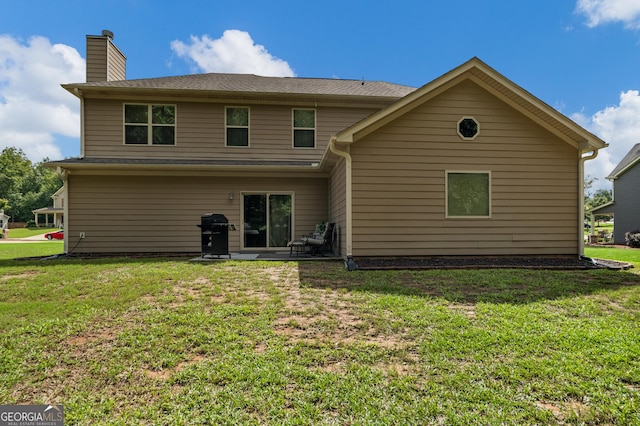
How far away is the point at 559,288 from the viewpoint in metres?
5.11

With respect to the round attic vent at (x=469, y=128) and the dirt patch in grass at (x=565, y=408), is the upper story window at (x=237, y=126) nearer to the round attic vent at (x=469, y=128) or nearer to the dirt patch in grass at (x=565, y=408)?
the round attic vent at (x=469, y=128)

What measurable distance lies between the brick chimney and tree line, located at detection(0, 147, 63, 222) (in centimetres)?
4522

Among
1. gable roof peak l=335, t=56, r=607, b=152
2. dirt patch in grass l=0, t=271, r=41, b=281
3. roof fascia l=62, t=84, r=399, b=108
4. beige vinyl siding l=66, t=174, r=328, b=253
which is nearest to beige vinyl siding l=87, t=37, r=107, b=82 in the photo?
roof fascia l=62, t=84, r=399, b=108

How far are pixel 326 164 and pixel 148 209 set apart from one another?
556 cm

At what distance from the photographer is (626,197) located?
1994 centimetres

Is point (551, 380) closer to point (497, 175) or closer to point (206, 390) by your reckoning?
point (206, 390)

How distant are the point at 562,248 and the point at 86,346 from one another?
915 cm

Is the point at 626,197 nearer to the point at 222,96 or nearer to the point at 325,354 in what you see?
the point at 222,96

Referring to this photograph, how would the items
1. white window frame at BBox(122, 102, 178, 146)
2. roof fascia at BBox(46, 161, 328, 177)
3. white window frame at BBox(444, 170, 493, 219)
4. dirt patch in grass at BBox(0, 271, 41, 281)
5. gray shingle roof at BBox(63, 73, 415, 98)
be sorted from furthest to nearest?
white window frame at BBox(122, 102, 178, 146), gray shingle roof at BBox(63, 73, 415, 98), roof fascia at BBox(46, 161, 328, 177), white window frame at BBox(444, 170, 493, 219), dirt patch in grass at BBox(0, 271, 41, 281)

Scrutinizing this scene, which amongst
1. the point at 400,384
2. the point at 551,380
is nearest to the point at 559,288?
the point at 551,380

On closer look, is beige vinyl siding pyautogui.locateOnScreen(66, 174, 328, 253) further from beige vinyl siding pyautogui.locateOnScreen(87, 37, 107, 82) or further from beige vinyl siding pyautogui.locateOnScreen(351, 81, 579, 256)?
beige vinyl siding pyautogui.locateOnScreen(351, 81, 579, 256)

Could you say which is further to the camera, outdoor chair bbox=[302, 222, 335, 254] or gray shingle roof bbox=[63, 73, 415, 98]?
gray shingle roof bbox=[63, 73, 415, 98]

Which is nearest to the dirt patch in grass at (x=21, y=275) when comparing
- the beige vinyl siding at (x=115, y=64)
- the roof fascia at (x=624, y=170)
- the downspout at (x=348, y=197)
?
the downspout at (x=348, y=197)

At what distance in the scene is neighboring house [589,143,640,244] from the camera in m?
19.2
